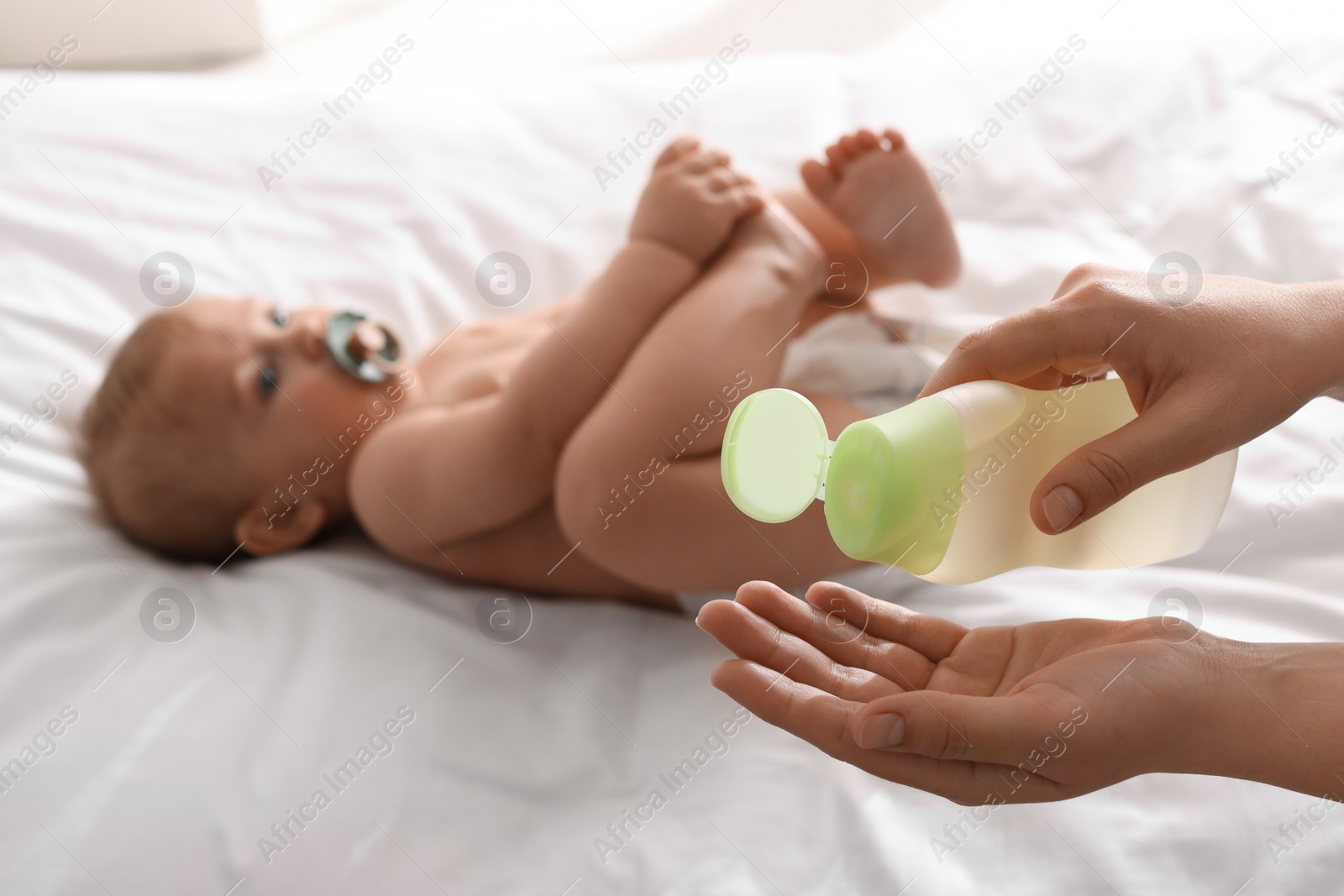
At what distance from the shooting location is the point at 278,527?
45.8 inches

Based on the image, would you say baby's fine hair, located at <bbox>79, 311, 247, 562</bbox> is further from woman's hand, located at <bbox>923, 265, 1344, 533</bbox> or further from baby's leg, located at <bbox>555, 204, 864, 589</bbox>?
woman's hand, located at <bbox>923, 265, 1344, 533</bbox>

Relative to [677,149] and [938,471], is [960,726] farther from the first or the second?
[677,149]

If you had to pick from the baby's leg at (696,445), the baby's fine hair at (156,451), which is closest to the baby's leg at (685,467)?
the baby's leg at (696,445)

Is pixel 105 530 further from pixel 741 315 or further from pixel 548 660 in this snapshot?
pixel 741 315

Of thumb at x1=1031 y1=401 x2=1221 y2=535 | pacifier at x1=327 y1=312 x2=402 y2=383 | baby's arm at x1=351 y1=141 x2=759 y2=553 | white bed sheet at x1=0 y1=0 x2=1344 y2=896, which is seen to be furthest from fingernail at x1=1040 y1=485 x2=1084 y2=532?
pacifier at x1=327 y1=312 x2=402 y2=383

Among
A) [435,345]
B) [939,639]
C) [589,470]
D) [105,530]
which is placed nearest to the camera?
[939,639]

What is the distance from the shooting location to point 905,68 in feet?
4.99

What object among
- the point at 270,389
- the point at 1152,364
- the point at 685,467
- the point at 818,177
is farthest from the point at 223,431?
the point at 1152,364

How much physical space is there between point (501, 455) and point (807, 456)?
0.50 metres

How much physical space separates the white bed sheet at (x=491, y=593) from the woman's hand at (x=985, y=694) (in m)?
0.14

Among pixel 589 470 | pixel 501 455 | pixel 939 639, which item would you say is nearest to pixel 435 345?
pixel 501 455

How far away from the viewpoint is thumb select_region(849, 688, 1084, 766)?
60 centimetres

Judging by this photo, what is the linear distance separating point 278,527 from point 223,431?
13cm

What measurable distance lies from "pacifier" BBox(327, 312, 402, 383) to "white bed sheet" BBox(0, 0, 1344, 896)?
151 mm
